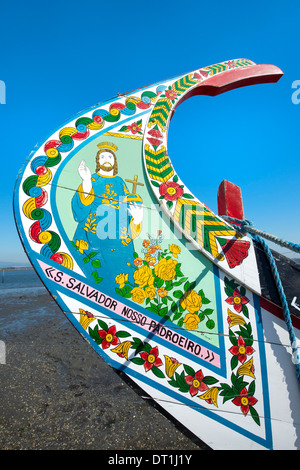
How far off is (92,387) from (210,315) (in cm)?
408

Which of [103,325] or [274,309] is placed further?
[274,309]

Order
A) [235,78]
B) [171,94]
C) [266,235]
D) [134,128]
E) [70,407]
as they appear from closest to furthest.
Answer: [266,235]
[134,128]
[171,94]
[235,78]
[70,407]

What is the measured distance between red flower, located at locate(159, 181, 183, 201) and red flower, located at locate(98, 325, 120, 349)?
120 centimetres

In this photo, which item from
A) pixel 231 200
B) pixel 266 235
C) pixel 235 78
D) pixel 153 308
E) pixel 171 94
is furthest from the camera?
pixel 235 78

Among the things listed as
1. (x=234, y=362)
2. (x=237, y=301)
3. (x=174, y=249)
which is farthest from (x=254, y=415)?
(x=174, y=249)

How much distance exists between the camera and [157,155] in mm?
2162

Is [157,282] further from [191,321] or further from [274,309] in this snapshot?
[274,309]

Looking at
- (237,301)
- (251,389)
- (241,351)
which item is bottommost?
(251,389)

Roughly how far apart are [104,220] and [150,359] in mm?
1144

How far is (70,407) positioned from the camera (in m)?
3.88

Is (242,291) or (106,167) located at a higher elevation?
(106,167)

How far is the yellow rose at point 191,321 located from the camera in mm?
1775
